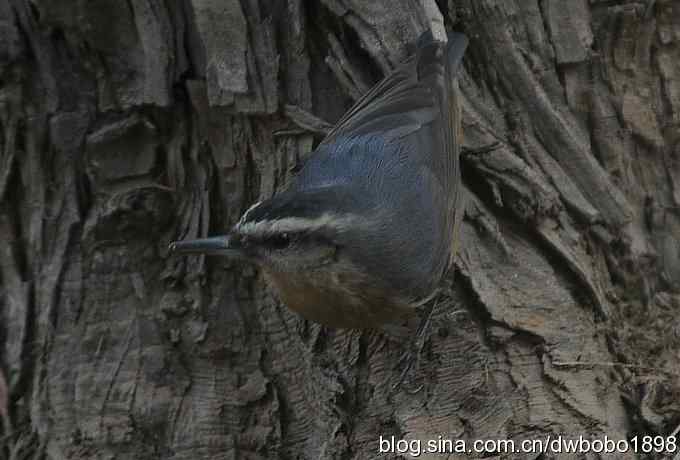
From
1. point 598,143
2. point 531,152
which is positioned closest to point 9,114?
point 531,152

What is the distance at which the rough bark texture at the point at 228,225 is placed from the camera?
330 cm

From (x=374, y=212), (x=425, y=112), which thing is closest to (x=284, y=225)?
(x=374, y=212)

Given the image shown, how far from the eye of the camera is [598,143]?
3.84m

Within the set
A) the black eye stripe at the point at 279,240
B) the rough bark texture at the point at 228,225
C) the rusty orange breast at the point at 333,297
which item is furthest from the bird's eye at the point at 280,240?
the rough bark texture at the point at 228,225

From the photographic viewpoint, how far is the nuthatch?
3.04m

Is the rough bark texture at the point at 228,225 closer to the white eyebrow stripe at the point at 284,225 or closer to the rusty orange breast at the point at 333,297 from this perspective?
the rusty orange breast at the point at 333,297

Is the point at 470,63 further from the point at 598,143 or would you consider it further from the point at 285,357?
the point at 285,357

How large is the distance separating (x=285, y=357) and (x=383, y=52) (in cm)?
109

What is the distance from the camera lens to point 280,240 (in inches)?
118

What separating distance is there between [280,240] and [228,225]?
1.95ft

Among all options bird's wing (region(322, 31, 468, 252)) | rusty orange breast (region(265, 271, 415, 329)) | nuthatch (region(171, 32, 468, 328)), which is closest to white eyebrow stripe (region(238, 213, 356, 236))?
nuthatch (region(171, 32, 468, 328))

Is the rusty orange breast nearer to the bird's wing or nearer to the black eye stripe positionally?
the black eye stripe

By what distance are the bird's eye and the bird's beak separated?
10cm

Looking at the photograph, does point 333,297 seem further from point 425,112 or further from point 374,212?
point 425,112
